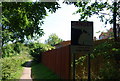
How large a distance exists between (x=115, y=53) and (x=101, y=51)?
0.51m

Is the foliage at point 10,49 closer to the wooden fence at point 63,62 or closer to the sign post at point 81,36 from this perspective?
the wooden fence at point 63,62

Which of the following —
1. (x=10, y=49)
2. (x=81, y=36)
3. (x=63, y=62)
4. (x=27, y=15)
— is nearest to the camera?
(x=81, y=36)

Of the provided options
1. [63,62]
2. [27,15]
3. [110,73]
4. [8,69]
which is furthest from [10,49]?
[110,73]

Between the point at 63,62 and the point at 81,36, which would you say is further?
the point at 63,62

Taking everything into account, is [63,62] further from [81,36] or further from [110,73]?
[81,36]

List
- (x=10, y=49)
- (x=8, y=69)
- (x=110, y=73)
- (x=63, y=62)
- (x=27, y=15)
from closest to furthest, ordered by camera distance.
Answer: (x=110, y=73) < (x=27, y=15) < (x=63, y=62) < (x=8, y=69) < (x=10, y=49)

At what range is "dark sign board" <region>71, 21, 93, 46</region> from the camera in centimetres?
484

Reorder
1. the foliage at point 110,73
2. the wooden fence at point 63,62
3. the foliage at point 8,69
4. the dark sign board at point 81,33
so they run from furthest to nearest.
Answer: the foliage at point 8,69
the wooden fence at point 63,62
the foliage at point 110,73
the dark sign board at point 81,33

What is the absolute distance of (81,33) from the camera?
15.9 ft

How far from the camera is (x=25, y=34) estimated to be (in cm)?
730

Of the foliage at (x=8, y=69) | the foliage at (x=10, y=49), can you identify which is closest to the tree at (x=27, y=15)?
the foliage at (x=8, y=69)

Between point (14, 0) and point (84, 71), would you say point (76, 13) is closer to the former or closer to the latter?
point (84, 71)

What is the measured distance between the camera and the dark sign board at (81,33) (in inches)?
190

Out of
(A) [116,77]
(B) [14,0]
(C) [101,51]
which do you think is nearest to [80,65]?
(C) [101,51]
